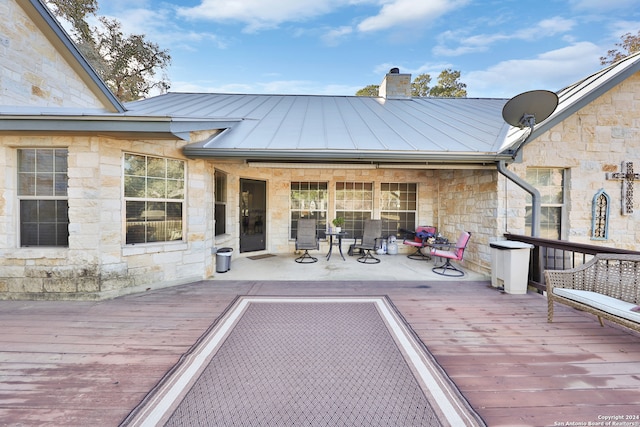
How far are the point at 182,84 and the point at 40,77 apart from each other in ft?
43.9

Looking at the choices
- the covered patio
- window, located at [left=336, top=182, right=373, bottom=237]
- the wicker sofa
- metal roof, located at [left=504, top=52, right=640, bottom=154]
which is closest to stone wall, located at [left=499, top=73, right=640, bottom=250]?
metal roof, located at [left=504, top=52, right=640, bottom=154]

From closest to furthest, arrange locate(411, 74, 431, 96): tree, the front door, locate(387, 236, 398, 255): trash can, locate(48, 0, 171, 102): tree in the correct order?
the front door, locate(387, 236, 398, 255): trash can, locate(48, 0, 171, 102): tree, locate(411, 74, 431, 96): tree

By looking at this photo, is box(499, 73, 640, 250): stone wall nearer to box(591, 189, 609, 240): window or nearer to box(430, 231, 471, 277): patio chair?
box(591, 189, 609, 240): window

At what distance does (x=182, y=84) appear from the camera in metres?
16.7

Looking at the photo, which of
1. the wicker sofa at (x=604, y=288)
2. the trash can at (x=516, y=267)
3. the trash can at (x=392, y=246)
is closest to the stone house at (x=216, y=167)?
the trash can at (x=516, y=267)

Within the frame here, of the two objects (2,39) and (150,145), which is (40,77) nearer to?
(2,39)

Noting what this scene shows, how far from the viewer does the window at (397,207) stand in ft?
25.3

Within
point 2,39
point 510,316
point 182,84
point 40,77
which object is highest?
point 182,84

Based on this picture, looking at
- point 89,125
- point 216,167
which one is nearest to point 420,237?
point 216,167

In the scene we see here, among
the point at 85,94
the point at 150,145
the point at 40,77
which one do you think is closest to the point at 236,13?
the point at 85,94

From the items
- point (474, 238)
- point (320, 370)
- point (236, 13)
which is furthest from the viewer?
point (236, 13)

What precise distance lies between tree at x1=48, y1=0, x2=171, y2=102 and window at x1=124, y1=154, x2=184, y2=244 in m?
12.7

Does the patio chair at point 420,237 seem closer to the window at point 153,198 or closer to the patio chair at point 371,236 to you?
the patio chair at point 371,236

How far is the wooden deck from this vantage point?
5.92 ft
